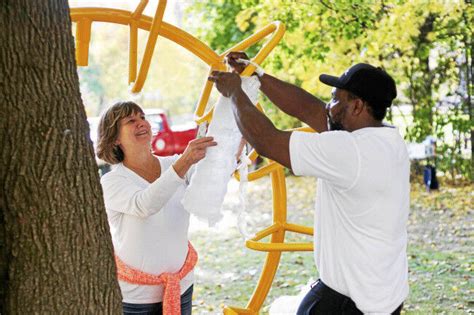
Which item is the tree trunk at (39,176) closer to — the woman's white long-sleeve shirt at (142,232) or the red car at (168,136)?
the woman's white long-sleeve shirt at (142,232)

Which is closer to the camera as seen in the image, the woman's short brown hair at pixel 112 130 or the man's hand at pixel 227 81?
the man's hand at pixel 227 81

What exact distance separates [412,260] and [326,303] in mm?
4957

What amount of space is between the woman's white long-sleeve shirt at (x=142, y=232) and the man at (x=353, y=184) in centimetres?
68

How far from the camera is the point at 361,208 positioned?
2771mm

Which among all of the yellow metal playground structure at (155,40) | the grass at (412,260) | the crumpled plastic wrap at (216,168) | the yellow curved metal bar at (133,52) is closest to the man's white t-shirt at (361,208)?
the crumpled plastic wrap at (216,168)

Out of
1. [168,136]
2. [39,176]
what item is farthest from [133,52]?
[168,136]

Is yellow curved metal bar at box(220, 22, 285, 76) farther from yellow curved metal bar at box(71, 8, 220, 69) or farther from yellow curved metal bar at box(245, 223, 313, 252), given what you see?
yellow curved metal bar at box(245, 223, 313, 252)

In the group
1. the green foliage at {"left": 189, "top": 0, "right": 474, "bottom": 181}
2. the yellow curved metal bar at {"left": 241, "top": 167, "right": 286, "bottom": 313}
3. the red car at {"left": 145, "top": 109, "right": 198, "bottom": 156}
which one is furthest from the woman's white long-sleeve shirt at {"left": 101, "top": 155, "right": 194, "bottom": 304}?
the red car at {"left": 145, "top": 109, "right": 198, "bottom": 156}

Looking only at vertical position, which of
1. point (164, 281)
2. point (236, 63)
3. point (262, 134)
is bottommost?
point (164, 281)

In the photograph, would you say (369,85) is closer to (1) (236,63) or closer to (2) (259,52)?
(1) (236,63)

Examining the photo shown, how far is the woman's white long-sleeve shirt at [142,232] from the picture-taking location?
332 centimetres

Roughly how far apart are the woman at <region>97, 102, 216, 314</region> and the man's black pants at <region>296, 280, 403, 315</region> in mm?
649

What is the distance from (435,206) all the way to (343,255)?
7.89 metres

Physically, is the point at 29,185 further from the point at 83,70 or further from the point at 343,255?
the point at 83,70
